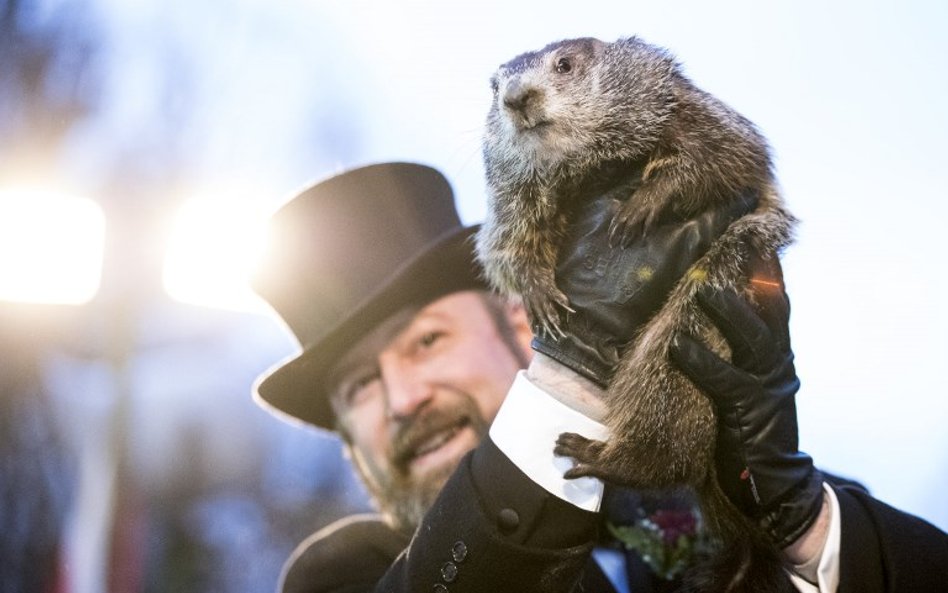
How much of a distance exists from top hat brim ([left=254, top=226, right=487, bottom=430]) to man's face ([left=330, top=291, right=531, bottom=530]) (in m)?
0.06

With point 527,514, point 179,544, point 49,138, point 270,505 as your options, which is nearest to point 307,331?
point 527,514

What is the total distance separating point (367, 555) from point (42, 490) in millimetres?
6386

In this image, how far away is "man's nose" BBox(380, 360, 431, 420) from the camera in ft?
9.83

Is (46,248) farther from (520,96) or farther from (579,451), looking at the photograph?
(579,451)

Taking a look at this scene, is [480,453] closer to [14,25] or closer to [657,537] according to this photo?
[657,537]

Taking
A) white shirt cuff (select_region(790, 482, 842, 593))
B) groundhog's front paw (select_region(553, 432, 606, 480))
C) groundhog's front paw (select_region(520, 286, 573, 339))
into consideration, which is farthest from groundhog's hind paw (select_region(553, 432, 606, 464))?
white shirt cuff (select_region(790, 482, 842, 593))

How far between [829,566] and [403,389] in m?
1.66

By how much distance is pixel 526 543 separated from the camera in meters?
1.76

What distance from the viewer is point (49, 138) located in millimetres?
8508

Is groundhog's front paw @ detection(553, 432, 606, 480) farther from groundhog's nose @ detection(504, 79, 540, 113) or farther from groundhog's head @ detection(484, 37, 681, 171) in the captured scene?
groundhog's nose @ detection(504, 79, 540, 113)

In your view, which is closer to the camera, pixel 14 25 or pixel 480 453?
pixel 480 453

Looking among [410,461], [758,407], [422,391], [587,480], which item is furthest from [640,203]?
[410,461]

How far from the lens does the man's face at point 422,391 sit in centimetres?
301

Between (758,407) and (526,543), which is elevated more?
(758,407)
